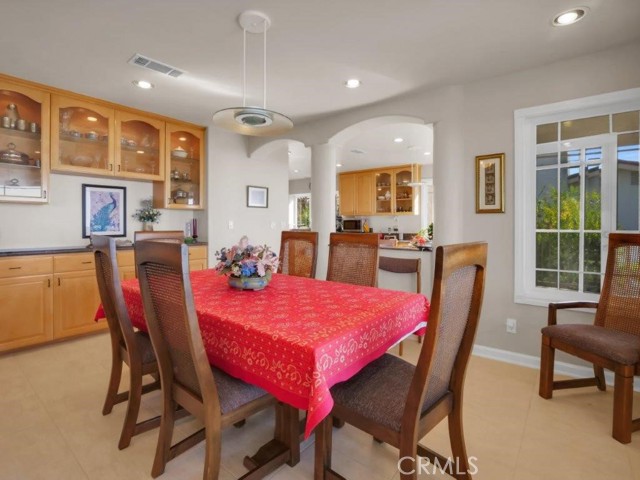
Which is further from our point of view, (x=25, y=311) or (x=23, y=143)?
(x=23, y=143)

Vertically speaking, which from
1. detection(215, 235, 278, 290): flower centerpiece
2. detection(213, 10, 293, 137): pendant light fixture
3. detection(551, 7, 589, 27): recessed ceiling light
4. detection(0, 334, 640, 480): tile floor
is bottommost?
detection(0, 334, 640, 480): tile floor

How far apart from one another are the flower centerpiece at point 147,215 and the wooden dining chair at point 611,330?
13.5 feet

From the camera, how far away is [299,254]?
2.86 m

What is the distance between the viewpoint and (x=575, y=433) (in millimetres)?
1896

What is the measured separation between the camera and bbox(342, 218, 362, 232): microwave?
308 inches

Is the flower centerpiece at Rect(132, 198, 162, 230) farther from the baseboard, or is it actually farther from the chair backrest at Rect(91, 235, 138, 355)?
the baseboard

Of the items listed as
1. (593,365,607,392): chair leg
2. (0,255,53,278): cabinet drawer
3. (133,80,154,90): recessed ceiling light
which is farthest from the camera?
(133,80,154,90): recessed ceiling light

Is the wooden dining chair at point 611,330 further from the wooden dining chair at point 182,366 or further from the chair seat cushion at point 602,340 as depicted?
the wooden dining chair at point 182,366

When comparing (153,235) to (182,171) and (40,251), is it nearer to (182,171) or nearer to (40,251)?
(40,251)

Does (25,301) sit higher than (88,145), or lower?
lower

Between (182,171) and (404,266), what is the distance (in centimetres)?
296

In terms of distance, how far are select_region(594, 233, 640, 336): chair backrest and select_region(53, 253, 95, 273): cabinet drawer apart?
432cm

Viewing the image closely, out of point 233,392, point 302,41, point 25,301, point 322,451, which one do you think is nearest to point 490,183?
point 302,41

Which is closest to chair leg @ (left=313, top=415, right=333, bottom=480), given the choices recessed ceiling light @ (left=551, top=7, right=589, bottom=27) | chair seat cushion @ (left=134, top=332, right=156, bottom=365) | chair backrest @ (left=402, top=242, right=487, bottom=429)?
chair backrest @ (left=402, top=242, right=487, bottom=429)
